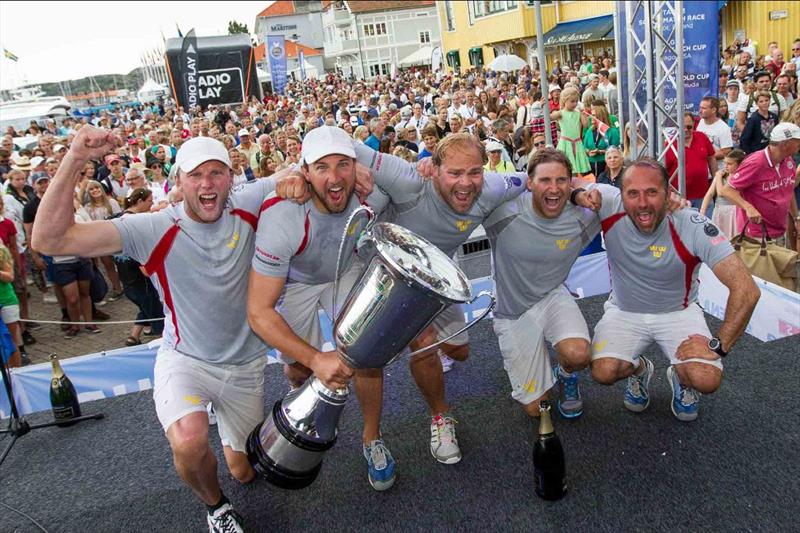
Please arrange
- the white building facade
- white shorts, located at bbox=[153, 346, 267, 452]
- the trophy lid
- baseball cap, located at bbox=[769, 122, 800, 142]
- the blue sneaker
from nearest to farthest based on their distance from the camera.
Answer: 1. the trophy lid
2. white shorts, located at bbox=[153, 346, 267, 452]
3. the blue sneaker
4. baseball cap, located at bbox=[769, 122, 800, 142]
5. the white building facade

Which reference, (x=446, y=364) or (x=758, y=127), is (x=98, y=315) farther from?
(x=758, y=127)

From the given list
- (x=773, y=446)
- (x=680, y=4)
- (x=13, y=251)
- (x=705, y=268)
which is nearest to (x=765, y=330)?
(x=705, y=268)

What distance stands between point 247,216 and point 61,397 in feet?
7.77

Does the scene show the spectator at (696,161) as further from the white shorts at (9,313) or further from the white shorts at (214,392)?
the white shorts at (9,313)

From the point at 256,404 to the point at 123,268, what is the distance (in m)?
3.23

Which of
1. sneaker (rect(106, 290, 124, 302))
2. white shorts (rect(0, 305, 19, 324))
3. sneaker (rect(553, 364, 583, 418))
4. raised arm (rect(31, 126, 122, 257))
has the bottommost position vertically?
sneaker (rect(106, 290, 124, 302))

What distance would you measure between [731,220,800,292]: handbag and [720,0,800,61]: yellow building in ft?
60.8

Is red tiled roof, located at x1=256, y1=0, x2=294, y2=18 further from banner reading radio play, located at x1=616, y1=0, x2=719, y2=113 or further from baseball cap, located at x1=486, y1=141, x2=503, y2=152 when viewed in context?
baseball cap, located at x1=486, y1=141, x2=503, y2=152

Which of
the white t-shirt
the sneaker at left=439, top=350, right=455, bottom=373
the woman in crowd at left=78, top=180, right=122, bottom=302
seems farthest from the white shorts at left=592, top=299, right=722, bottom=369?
the woman in crowd at left=78, top=180, right=122, bottom=302

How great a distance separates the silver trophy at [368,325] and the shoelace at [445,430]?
0.82 m

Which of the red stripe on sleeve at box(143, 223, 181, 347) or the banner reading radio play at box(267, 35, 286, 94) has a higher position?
the banner reading radio play at box(267, 35, 286, 94)

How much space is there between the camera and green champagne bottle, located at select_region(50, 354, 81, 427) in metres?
4.46

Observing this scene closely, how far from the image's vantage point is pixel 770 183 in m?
5.21

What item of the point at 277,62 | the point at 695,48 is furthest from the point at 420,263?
the point at 277,62
